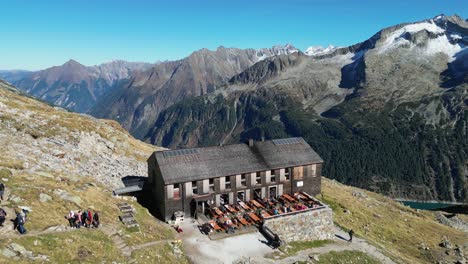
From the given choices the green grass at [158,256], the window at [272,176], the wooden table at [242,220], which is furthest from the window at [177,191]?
the window at [272,176]

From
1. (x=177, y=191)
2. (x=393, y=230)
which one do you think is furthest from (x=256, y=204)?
(x=393, y=230)

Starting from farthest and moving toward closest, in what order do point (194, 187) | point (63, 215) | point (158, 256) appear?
point (194, 187), point (63, 215), point (158, 256)

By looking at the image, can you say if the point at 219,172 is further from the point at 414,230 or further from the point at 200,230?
the point at 414,230

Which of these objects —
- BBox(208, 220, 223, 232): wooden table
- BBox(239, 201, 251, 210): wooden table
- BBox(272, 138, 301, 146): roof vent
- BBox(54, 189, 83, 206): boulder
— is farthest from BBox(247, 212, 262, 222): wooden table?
BBox(54, 189, 83, 206): boulder

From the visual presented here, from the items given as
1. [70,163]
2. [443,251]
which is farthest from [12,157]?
[443,251]

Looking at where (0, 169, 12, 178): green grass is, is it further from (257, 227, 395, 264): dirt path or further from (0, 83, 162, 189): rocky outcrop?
(257, 227, 395, 264): dirt path

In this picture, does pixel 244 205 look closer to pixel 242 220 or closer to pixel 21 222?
pixel 242 220

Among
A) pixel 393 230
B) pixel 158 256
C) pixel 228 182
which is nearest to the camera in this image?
pixel 158 256
